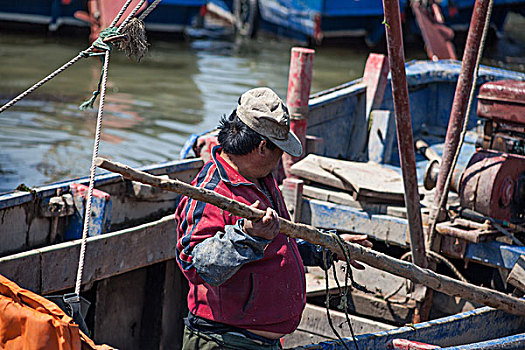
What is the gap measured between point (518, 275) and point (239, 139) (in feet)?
6.72

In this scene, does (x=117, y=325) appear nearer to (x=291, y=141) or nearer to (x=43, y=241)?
(x=43, y=241)

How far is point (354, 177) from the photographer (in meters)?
4.56

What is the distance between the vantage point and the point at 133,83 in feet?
43.2

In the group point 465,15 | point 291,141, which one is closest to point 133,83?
point 465,15

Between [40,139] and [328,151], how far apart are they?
16.0ft

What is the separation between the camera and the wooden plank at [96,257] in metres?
3.27

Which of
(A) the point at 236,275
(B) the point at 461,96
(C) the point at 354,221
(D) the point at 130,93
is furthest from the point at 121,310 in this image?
(D) the point at 130,93

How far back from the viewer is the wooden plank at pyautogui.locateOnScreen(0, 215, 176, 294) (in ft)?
10.7

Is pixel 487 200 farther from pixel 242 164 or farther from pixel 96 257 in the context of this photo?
pixel 96 257

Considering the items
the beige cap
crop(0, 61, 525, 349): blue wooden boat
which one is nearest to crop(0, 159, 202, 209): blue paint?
crop(0, 61, 525, 349): blue wooden boat

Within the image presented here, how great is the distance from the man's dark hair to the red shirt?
0.07m

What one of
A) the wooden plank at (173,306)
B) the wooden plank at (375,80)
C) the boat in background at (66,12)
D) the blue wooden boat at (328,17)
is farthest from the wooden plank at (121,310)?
the blue wooden boat at (328,17)

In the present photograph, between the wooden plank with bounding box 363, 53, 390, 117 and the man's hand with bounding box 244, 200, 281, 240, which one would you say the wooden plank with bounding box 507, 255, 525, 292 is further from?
the wooden plank with bounding box 363, 53, 390, 117

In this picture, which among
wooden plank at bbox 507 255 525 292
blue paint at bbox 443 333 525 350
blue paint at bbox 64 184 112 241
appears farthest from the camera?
wooden plank at bbox 507 255 525 292
